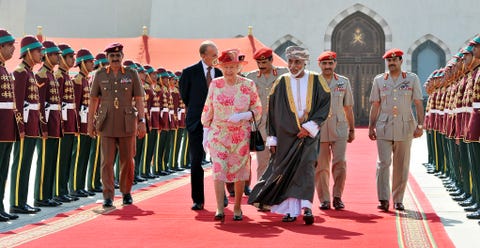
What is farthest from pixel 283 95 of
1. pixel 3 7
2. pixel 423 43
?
pixel 3 7

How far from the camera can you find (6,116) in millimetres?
7855

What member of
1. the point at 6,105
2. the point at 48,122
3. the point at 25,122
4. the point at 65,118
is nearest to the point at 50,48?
the point at 48,122

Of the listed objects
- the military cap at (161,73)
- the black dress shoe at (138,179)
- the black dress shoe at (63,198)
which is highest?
the military cap at (161,73)

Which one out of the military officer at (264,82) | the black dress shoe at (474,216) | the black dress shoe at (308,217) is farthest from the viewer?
the military officer at (264,82)

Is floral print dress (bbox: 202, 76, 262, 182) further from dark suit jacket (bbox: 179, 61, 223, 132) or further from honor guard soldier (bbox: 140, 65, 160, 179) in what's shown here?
honor guard soldier (bbox: 140, 65, 160, 179)

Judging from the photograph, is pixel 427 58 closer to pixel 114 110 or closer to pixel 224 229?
pixel 114 110

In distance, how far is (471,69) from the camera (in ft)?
28.7

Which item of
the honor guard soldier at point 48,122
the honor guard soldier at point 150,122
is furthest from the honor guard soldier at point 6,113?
the honor guard soldier at point 150,122

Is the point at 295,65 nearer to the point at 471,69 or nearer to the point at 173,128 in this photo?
the point at 471,69

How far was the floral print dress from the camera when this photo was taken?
7.86 metres

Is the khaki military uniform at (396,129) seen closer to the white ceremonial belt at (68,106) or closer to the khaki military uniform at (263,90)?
the khaki military uniform at (263,90)

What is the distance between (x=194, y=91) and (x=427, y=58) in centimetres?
2630

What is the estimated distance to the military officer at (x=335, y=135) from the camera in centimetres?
908

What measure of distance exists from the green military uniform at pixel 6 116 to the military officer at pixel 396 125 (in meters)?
4.06
